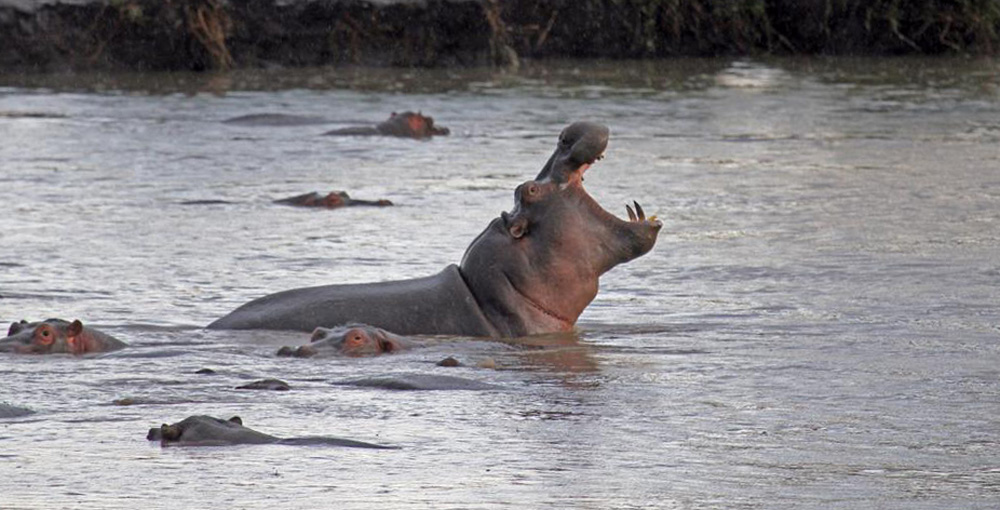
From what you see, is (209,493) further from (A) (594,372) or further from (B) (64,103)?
(B) (64,103)

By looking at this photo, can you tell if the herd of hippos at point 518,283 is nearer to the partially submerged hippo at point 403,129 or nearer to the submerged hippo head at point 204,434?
the submerged hippo head at point 204,434

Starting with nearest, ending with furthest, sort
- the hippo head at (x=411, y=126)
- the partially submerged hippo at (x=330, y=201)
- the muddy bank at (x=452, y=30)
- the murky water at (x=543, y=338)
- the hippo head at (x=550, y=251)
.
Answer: the murky water at (x=543, y=338) < the hippo head at (x=550, y=251) < the partially submerged hippo at (x=330, y=201) < the hippo head at (x=411, y=126) < the muddy bank at (x=452, y=30)

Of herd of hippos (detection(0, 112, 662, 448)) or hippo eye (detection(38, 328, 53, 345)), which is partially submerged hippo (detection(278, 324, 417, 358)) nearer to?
herd of hippos (detection(0, 112, 662, 448))

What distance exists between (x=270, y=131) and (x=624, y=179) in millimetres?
3668

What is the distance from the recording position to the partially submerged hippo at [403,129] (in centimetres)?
1450

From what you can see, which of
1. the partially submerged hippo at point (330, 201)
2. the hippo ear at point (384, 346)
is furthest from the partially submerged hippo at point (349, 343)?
the partially submerged hippo at point (330, 201)

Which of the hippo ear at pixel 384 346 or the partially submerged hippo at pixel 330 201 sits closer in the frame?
the hippo ear at pixel 384 346

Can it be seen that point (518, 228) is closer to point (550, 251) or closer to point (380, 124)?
point (550, 251)

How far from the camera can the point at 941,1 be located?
22062 mm

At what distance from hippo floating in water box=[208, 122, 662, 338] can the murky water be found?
0.15 metres

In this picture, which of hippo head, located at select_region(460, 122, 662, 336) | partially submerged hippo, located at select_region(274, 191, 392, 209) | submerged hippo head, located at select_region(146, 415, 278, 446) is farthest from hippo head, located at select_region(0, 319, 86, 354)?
partially submerged hippo, located at select_region(274, 191, 392, 209)

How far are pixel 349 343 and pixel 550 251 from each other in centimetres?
80

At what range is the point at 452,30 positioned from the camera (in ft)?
69.3

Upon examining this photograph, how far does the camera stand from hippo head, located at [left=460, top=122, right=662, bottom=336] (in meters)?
7.13
